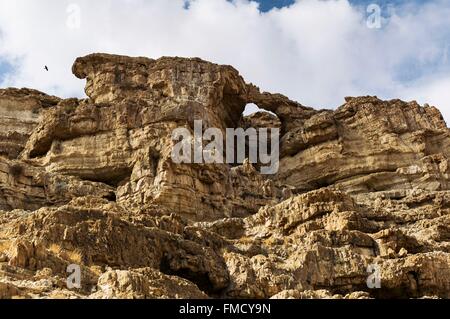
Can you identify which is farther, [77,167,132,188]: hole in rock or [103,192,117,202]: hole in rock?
[77,167,132,188]: hole in rock

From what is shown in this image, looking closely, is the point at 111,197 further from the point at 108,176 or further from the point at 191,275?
the point at 191,275

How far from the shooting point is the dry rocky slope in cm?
2647

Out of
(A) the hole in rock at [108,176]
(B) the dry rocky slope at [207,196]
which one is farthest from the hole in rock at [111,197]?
(A) the hole in rock at [108,176]

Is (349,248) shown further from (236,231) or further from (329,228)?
(236,231)

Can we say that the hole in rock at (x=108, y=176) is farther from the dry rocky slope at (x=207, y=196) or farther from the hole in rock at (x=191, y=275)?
the hole in rock at (x=191, y=275)

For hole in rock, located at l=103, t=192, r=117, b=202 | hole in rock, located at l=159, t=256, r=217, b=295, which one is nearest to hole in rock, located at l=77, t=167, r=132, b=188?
hole in rock, located at l=103, t=192, r=117, b=202

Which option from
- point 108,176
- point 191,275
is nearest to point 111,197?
point 108,176

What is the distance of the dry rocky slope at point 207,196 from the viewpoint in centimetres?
2647

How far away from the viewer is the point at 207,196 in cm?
5034

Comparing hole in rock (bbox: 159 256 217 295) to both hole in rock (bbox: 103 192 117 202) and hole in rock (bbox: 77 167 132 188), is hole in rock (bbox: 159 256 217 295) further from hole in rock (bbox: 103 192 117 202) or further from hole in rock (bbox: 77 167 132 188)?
hole in rock (bbox: 77 167 132 188)

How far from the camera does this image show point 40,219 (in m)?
27.3

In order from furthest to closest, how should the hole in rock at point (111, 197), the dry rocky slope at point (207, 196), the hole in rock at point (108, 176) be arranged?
the hole in rock at point (108, 176), the hole in rock at point (111, 197), the dry rocky slope at point (207, 196)
